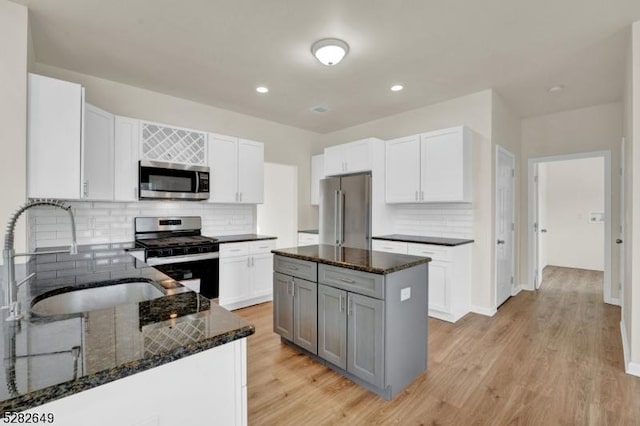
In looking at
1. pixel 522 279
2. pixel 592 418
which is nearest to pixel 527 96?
pixel 522 279

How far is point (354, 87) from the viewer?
12.0 ft

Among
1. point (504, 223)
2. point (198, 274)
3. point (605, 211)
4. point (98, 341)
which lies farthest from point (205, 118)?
point (605, 211)

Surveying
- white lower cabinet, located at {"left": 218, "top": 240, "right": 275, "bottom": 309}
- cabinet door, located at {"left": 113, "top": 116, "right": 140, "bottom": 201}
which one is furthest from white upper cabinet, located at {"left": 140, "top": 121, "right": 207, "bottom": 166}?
white lower cabinet, located at {"left": 218, "top": 240, "right": 275, "bottom": 309}

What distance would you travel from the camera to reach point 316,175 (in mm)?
5469

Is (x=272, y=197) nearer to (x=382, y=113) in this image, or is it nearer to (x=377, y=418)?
(x=382, y=113)

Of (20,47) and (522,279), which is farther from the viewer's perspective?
(522,279)

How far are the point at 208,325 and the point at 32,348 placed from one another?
44 centimetres

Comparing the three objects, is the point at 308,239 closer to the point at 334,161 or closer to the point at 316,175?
the point at 316,175

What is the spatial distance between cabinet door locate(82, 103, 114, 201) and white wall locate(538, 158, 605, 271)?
7394 mm

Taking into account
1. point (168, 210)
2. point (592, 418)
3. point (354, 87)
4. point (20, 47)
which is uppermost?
point (354, 87)

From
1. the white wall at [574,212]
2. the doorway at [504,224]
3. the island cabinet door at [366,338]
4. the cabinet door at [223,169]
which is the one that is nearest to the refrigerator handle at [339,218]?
the cabinet door at [223,169]

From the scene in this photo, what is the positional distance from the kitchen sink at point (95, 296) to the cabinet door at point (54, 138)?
120 cm

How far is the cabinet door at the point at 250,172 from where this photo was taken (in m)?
4.20

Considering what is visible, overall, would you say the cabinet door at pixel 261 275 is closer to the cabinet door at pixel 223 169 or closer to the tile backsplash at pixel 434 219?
the cabinet door at pixel 223 169
